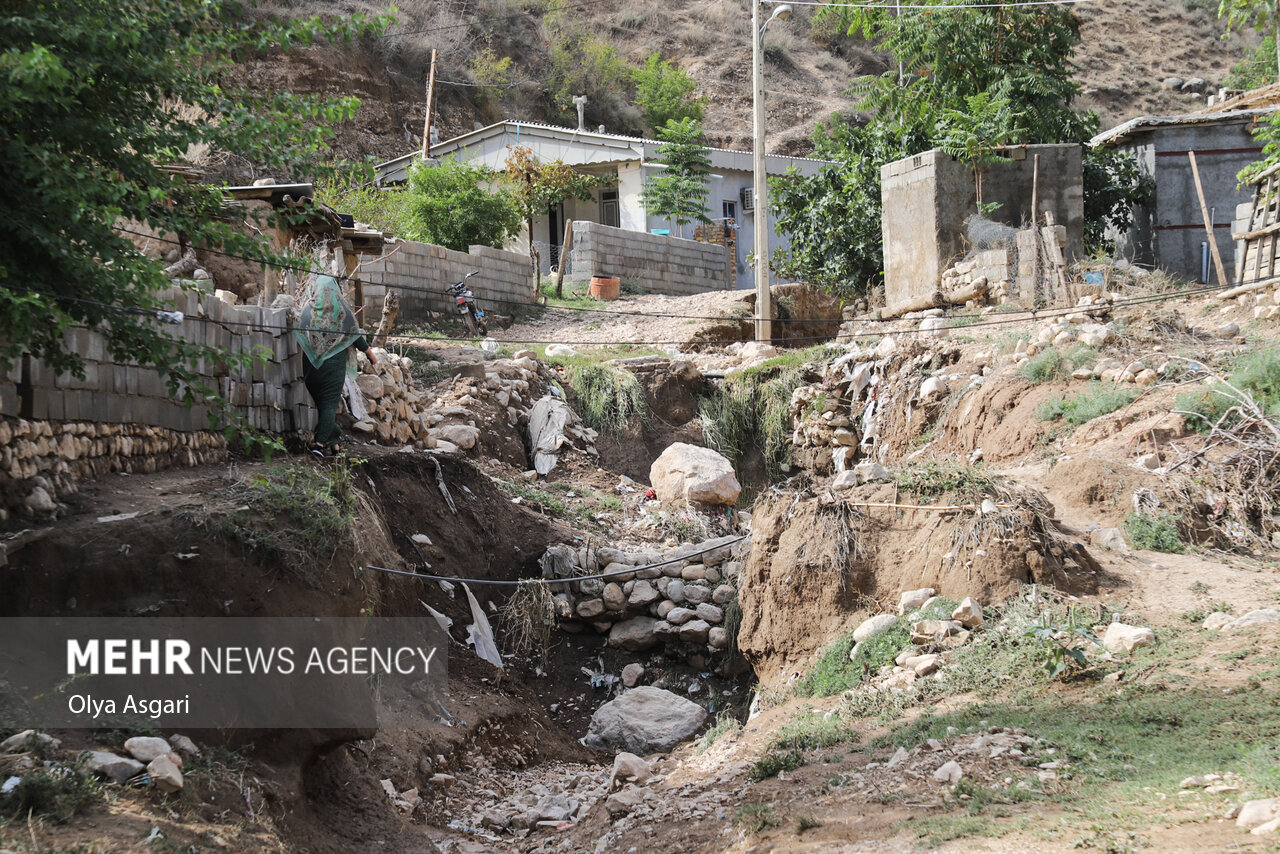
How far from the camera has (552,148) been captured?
25578 millimetres

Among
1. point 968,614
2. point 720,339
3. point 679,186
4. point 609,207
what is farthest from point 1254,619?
point 609,207

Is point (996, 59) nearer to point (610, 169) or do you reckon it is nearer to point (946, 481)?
point (610, 169)

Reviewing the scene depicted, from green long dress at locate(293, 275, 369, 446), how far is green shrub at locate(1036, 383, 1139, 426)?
265 inches

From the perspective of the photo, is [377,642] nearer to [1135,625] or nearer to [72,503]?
[72,503]

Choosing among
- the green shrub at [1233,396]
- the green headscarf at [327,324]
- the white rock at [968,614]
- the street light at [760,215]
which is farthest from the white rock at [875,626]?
the street light at [760,215]

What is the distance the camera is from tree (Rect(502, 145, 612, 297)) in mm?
23859

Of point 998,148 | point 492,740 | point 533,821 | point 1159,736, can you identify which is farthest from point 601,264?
point 1159,736

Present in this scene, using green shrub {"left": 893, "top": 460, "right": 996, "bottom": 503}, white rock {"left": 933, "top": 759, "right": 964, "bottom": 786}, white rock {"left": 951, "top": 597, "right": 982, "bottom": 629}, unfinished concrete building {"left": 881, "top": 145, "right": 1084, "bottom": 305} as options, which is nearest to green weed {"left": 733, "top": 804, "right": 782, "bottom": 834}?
white rock {"left": 933, "top": 759, "right": 964, "bottom": 786}

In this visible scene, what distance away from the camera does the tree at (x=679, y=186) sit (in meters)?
24.8

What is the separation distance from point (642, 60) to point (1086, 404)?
106ft

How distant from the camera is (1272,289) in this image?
1245 cm

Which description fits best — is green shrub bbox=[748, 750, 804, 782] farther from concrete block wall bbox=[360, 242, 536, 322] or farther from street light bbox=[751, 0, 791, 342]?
street light bbox=[751, 0, 791, 342]

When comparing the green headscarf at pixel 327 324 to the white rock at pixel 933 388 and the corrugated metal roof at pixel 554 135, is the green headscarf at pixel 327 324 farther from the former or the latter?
the corrugated metal roof at pixel 554 135

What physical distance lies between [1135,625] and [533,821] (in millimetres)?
3976
